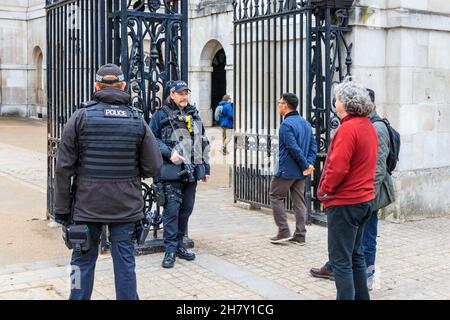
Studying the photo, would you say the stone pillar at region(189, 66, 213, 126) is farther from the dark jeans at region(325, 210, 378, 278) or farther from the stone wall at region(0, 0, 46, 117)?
the dark jeans at region(325, 210, 378, 278)

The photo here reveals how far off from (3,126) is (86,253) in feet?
76.2

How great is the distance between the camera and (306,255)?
7.02 metres

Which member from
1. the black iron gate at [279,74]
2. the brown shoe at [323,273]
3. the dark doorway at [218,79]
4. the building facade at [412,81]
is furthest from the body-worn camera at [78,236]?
the dark doorway at [218,79]

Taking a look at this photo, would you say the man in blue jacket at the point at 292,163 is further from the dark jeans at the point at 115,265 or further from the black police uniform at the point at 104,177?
the dark jeans at the point at 115,265

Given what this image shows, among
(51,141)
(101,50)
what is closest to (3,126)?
(51,141)

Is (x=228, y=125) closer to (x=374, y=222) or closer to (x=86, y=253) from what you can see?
(x=374, y=222)

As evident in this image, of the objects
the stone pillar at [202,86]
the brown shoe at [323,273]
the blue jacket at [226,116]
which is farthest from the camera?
the stone pillar at [202,86]

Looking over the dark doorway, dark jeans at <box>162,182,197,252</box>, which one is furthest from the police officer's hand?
the dark doorway

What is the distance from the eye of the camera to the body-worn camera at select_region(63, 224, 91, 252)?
454cm

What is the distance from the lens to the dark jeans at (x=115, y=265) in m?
4.68

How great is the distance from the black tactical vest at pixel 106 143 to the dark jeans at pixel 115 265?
0.40 metres

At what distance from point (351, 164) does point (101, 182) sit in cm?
184

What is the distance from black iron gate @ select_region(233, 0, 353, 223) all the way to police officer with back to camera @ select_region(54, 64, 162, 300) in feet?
14.4

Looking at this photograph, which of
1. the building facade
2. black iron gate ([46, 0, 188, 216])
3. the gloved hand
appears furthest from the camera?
the building facade
